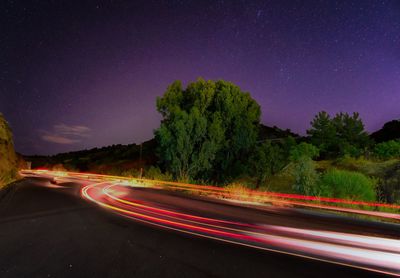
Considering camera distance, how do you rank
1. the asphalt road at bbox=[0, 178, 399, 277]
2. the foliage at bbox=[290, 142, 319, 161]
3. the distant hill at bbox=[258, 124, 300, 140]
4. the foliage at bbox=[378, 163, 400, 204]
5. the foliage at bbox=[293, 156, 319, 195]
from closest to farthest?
the asphalt road at bbox=[0, 178, 399, 277], the foliage at bbox=[378, 163, 400, 204], the foliage at bbox=[293, 156, 319, 195], the foliage at bbox=[290, 142, 319, 161], the distant hill at bbox=[258, 124, 300, 140]

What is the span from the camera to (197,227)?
7676 mm

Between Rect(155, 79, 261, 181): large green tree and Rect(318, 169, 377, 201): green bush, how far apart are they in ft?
25.3

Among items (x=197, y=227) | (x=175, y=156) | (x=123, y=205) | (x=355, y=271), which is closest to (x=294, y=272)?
(x=355, y=271)

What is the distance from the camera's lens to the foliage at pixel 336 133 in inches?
1569

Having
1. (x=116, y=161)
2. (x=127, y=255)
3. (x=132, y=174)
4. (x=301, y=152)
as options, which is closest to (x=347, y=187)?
(x=127, y=255)

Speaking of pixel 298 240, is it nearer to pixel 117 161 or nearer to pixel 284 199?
pixel 284 199

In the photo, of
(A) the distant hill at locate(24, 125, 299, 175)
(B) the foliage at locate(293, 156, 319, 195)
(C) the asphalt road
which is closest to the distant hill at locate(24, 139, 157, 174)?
(A) the distant hill at locate(24, 125, 299, 175)

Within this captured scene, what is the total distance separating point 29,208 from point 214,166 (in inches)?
612

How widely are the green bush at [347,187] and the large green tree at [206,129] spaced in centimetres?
770

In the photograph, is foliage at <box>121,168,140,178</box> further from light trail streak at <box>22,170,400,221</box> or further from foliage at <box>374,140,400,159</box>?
foliage at <box>374,140,400,159</box>

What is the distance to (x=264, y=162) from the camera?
22359 millimetres

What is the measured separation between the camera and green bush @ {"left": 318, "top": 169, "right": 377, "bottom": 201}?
599 inches

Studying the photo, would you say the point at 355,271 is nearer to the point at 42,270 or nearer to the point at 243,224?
the point at 243,224

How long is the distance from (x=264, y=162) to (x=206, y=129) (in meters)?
5.43
